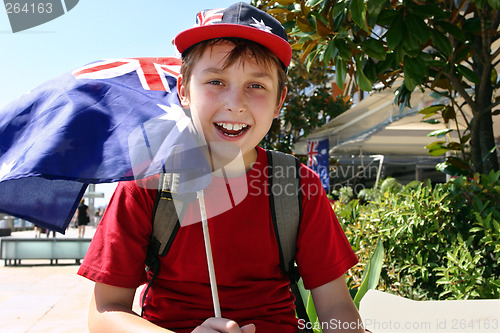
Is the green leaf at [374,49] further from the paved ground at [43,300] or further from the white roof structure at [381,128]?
the paved ground at [43,300]

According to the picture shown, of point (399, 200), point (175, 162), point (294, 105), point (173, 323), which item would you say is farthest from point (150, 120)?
point (294, 105)

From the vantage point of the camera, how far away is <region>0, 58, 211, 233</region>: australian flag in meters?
1.24

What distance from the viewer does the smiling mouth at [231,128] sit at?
4.90 feet

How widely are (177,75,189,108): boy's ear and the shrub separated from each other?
6.13ft

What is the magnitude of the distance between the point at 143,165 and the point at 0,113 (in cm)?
55

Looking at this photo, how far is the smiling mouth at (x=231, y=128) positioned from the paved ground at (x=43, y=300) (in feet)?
12.8

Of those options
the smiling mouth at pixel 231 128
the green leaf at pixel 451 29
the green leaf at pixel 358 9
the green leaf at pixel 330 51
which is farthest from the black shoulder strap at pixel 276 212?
the green leaf at pixel 451 29

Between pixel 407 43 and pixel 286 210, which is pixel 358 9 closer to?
pixel 407 43

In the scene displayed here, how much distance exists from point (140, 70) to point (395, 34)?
1.61 m

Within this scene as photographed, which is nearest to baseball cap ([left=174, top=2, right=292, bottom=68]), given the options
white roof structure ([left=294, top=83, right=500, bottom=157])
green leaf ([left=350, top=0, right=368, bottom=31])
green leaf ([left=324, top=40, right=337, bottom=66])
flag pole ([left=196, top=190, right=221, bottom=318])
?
flag pole ([left=196, top=190, right=221, bottom=318])

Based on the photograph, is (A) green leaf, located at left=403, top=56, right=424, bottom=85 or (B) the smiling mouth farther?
(A) green leaf, located at left=403, top=56, right=424, bottom=85

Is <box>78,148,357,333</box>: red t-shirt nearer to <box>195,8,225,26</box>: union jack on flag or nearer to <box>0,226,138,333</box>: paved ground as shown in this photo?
<box>195,8,225,26</box>: union jack on flag

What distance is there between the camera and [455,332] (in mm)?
1603

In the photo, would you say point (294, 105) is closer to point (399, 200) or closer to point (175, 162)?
point (399, 200)
